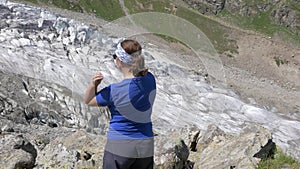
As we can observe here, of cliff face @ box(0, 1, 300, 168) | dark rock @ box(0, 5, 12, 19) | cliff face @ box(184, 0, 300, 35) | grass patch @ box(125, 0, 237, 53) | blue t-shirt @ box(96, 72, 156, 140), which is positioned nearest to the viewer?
blue t-shirt @ box(96, 72, 156, 140)

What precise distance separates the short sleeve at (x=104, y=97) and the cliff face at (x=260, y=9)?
6651cm

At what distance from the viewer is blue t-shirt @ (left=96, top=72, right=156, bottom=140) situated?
22.3ft

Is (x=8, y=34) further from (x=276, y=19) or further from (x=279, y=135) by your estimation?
(x=276, y=19)

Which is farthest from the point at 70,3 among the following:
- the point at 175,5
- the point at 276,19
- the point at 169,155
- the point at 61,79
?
the point at 169,155

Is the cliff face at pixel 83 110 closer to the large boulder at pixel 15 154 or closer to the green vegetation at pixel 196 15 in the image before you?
the large boulder at pixel 15 154

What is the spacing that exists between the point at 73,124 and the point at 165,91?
26.2 ft

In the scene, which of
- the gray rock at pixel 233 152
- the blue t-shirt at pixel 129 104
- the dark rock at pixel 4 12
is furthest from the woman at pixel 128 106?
the dark rock at pixel 4 12

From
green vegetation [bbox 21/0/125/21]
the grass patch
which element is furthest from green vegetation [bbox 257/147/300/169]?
green vegetation [bbox 21/0/125/21]

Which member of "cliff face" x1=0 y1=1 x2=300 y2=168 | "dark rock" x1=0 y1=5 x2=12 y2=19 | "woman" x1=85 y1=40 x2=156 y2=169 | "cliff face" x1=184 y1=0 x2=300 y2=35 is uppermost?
→ "cliff face" x1=184 y1=0 x2=300 y2=35

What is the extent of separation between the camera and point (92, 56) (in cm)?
3559

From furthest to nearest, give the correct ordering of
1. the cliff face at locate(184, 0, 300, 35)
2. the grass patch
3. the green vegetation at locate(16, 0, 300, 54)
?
1. the cliff face at locate(184, 0, 300, 35)
2. the green vegetation at locate(16, 0, 300, 54)
3. the grass patch

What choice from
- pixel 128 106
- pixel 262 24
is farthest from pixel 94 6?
pixel 128 106

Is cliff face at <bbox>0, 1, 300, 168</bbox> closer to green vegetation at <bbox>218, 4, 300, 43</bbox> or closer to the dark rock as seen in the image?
the dark rock

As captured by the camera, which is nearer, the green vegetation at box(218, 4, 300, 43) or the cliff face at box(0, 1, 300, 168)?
the cliff face at box(0, 1, 300, 168)
